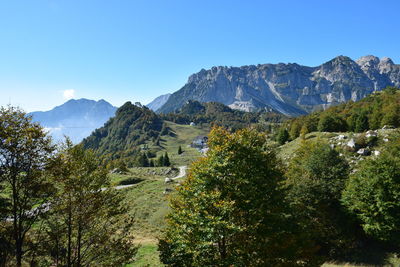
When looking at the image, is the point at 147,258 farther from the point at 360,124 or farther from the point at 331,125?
the point at 331,125

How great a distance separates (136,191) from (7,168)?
50.6 m

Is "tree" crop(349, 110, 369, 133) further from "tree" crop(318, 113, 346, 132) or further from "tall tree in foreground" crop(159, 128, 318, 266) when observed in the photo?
"tall tree in foreground" crop(159, 128, 318, 266)

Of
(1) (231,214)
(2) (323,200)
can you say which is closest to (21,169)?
(1) (231,214)

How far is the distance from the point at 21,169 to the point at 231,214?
35.1ft

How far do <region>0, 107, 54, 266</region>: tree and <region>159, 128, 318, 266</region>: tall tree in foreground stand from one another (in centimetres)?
759

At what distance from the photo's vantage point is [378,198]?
23234mm

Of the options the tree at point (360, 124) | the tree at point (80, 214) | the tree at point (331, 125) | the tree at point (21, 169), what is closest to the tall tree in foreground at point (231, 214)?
the tree at point (80, 214)

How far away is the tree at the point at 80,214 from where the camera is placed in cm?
1265

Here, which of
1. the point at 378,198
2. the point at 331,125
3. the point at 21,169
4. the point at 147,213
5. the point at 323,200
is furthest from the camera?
the point at 331,125

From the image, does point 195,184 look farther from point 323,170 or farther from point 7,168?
point 323,170

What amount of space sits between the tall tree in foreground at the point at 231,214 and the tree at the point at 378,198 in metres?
13.6

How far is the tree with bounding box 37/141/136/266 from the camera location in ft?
41.5

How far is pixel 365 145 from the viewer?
42.3 m

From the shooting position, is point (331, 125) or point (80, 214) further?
point (331, 125)
